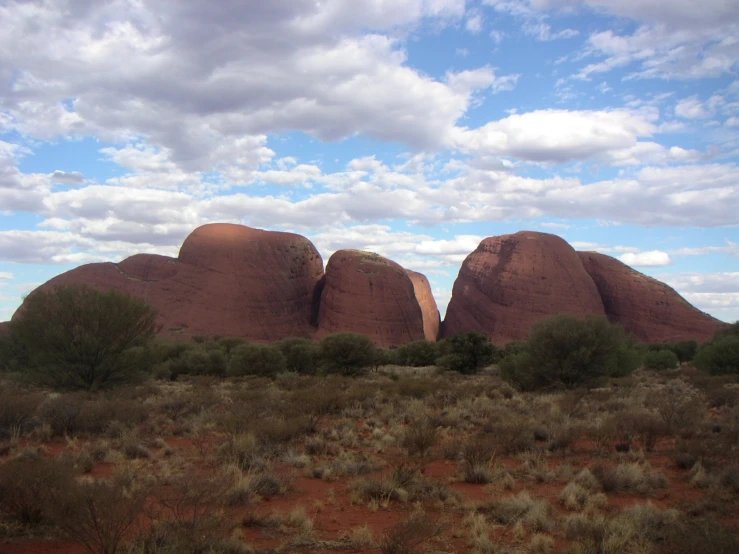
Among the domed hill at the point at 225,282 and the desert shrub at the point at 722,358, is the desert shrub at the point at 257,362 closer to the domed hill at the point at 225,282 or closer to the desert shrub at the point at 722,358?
the desert shrub at the point at 722,358

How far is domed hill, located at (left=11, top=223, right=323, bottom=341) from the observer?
4806 cm

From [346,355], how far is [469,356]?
21.9 ft

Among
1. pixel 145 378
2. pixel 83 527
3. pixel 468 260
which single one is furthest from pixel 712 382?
pixel 468 260

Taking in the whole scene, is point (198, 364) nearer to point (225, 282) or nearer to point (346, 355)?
point (346, 355)

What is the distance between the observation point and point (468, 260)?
59.3 metres

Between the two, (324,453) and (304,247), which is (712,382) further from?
(304,247)

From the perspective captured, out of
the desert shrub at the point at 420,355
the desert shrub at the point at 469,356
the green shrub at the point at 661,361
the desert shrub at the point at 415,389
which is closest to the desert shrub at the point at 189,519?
the desert shrub at the point at 415,389

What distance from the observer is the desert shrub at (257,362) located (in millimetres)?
27156

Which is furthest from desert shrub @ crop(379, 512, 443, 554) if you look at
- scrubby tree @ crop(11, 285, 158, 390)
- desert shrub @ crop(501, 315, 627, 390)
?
desert shrub @ crop(501, 315, 627, 390)

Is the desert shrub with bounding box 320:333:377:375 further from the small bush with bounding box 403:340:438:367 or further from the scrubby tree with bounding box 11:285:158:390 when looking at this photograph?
the scrubby tree with bounding box 11:285:158:390

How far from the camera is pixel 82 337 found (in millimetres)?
17000

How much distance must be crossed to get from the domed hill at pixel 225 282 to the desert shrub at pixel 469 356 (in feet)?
78.0

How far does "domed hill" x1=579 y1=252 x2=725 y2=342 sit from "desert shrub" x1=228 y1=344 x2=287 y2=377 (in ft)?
115

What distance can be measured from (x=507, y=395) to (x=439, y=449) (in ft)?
27.8
